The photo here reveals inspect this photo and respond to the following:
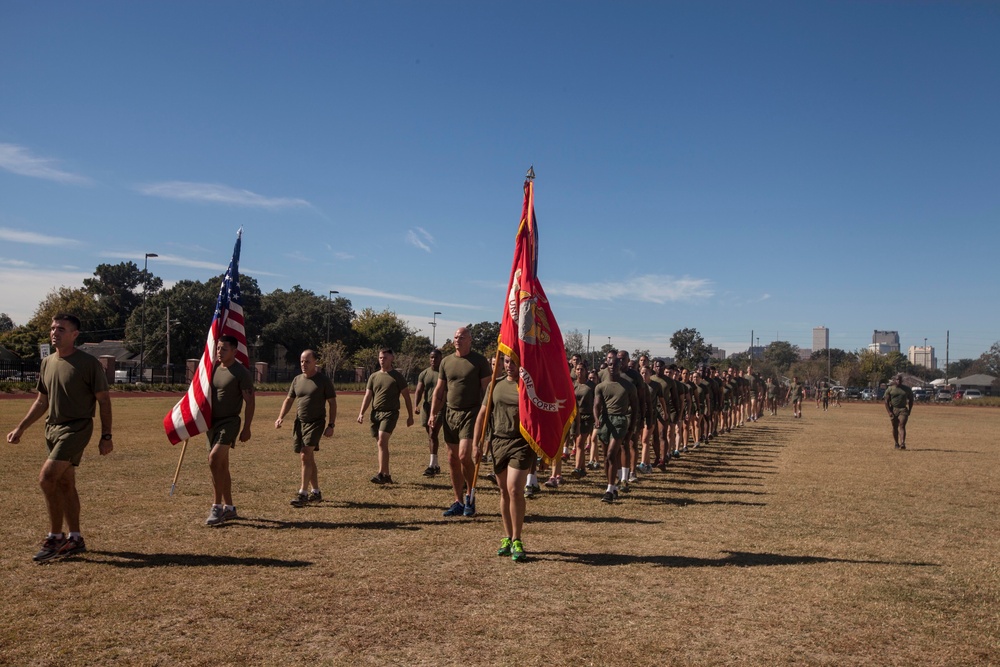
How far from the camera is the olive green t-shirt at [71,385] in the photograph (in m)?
7.25

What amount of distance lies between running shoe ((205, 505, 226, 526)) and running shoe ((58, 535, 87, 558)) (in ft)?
4.91

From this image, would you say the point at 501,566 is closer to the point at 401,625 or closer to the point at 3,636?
the point at 401,625

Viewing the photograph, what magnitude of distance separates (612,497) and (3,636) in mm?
7748

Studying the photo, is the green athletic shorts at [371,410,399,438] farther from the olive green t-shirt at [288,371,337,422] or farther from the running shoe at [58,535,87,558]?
the running shoe at [58,535,87,558]

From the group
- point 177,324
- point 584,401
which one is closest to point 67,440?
point 584,401

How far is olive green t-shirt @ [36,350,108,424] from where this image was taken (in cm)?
725

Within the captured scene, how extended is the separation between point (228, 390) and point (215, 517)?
143 cm

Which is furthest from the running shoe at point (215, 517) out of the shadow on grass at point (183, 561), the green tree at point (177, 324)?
the green tree at point (177, 324)

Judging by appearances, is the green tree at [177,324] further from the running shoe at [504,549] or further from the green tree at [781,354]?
the green tree at [781,354]

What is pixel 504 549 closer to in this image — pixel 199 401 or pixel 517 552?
pixel 517 552

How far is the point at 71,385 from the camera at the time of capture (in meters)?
7.26

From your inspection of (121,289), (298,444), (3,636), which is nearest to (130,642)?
(3,636)

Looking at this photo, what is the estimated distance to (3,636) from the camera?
500 centimetres

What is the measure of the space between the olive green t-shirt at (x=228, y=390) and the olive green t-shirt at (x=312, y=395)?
1.26 metres
